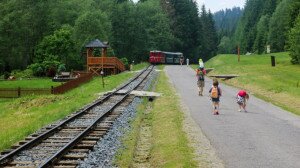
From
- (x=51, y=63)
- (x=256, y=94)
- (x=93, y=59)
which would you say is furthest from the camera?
(x=51, y=63)

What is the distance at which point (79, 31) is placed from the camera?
7019 cm

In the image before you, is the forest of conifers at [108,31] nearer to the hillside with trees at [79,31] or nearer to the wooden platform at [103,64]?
the hillside with trees at [79,31]

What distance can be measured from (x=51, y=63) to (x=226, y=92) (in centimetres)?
3622

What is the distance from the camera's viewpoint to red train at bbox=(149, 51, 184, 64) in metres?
84.5

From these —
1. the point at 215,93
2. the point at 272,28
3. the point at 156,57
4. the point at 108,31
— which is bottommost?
the point at 215,93

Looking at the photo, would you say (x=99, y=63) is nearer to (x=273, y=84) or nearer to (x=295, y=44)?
(x=295, y=44)

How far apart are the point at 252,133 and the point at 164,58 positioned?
69.7 metres

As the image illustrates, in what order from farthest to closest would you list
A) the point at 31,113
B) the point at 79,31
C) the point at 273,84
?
1. the point at 79,31
2. the point at 273,84
3. the point at 31,113

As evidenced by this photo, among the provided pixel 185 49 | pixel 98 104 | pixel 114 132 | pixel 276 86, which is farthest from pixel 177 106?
pixel 185 49

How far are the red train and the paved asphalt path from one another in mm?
57666

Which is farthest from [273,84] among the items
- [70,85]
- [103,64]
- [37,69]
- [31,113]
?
[37,69]

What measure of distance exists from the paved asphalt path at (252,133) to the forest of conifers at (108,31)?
33.2 m

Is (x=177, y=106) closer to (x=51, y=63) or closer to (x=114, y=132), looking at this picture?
(x=114, y=132)

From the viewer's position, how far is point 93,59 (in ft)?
193
